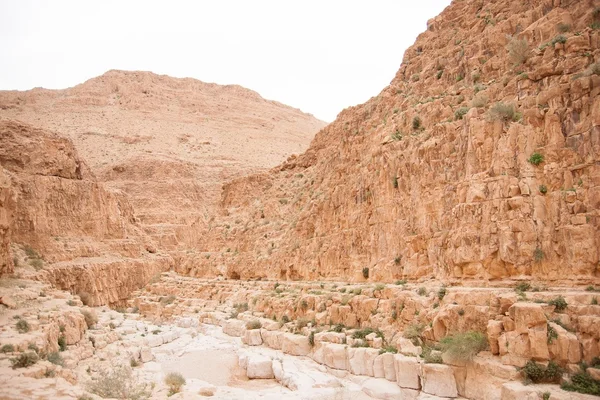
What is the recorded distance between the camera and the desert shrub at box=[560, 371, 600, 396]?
31.9 feet

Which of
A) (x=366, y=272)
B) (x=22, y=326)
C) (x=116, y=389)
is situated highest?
(x=366, y=272)

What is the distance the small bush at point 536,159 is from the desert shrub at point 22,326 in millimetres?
16232

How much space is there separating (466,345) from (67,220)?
3012cm

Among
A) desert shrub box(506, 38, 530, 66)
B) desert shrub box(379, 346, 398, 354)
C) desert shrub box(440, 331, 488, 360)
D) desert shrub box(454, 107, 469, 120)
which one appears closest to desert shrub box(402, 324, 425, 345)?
desert shrub box(379, 346, 398, 354)

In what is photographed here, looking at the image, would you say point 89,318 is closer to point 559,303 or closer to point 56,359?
point 56,359

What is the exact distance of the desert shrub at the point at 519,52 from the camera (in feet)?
50.1

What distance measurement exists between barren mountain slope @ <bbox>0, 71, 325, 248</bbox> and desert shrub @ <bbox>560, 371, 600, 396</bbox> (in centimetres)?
4454

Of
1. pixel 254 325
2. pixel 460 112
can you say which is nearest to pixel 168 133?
pixel 254 325

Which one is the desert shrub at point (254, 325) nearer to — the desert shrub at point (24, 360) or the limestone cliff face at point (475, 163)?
the limestone cliff face at point (475, 163)

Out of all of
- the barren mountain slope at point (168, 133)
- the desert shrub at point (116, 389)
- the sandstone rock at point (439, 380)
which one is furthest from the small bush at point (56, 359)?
the barren mountain slope at point (168, 133)

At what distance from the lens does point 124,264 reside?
36.1 metres

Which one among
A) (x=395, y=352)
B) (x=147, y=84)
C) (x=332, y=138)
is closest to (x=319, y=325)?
(x=395, y=352)

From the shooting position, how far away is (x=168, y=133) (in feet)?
285

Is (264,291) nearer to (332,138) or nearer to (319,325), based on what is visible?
(319,325)
